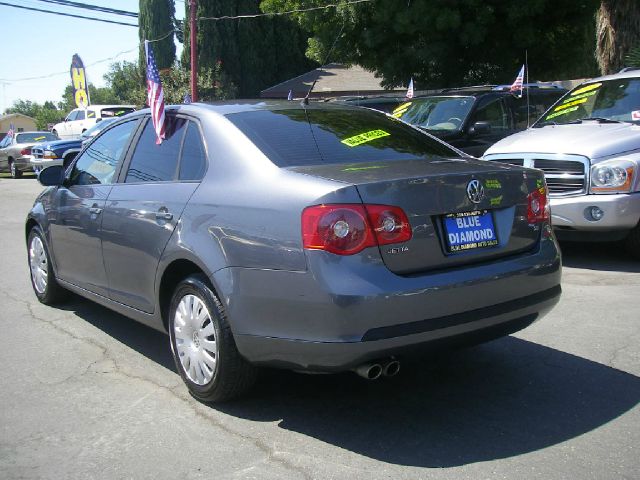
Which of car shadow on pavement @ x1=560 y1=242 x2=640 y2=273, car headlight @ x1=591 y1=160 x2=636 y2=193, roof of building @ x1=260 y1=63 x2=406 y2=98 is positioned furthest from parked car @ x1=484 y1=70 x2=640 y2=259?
roof of building @ x1=260 y1=63 x2=406 y2=98

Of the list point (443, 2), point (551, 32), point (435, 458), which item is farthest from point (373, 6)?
point (435, 458)

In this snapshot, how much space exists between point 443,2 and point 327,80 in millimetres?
12728

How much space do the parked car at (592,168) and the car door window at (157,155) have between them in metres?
4.12

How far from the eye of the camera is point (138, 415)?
12.9ft

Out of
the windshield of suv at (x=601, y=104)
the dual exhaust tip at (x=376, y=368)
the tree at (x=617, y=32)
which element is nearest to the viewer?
the dual exhaust tip at (x=376, y=368)

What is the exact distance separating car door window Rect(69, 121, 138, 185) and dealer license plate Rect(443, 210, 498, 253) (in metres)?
2.58

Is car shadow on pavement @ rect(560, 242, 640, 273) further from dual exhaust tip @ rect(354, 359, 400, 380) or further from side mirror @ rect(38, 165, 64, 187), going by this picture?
side mirror @ rect(38, 165, 64, 187)

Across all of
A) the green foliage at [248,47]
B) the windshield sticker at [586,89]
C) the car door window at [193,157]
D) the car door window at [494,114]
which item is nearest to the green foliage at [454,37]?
the car door window at [494,114]

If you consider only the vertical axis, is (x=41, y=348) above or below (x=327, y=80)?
below

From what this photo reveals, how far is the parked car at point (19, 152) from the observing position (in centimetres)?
2470

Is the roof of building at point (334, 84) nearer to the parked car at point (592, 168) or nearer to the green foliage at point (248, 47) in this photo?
the green foliage at point (248, 47)

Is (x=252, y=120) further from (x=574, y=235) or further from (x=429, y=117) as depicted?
(x=429, y=117)

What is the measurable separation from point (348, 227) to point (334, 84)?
29.9m

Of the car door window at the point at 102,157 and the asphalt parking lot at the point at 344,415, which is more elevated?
the car door window at the point at 102,157
